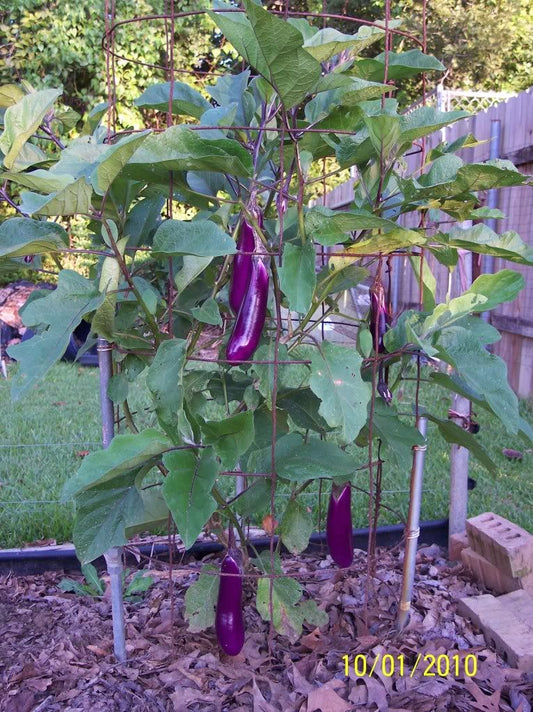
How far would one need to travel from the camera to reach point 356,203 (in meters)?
1.13

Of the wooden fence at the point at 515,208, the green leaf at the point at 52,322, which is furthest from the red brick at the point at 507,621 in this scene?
the wooden fence at the point at 515,208

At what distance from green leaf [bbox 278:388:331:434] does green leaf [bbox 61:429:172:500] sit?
10.7 inches

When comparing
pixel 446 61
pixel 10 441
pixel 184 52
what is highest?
pixel 446 61

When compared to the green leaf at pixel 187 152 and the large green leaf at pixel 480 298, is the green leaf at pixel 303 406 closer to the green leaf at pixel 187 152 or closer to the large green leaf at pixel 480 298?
the large green leaf at pixel 480 298

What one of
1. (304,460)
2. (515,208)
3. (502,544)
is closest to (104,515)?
(304,460)

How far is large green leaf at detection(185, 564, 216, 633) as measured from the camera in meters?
1.22

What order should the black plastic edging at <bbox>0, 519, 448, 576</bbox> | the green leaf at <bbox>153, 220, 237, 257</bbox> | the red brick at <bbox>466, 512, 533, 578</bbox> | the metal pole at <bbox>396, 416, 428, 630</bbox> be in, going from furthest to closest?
the black plastic edging at <bbox>0, 519, 448, 576</bbox> < the red brick at <bbox>466, 512, 533, 578</bbox> < the metal pole at <bbox>396, 416, 428, 630</bbox> < the green leaf at <bbox>153, 220, 237, 257</bbox>

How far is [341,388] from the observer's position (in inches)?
39.2

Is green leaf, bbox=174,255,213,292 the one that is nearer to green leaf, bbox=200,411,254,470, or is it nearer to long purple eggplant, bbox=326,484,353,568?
green leaf, bbox=200,411,254,470

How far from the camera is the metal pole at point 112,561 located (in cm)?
126

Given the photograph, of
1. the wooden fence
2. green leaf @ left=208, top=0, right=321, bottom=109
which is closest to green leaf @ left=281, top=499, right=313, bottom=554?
green leaf @ left=208, top=0, right=321, bottom=109

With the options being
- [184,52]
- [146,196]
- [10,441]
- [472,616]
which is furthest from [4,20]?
[472,616]

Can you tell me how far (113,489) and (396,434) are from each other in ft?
1.61

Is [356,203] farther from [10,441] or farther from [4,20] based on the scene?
[4,20]
